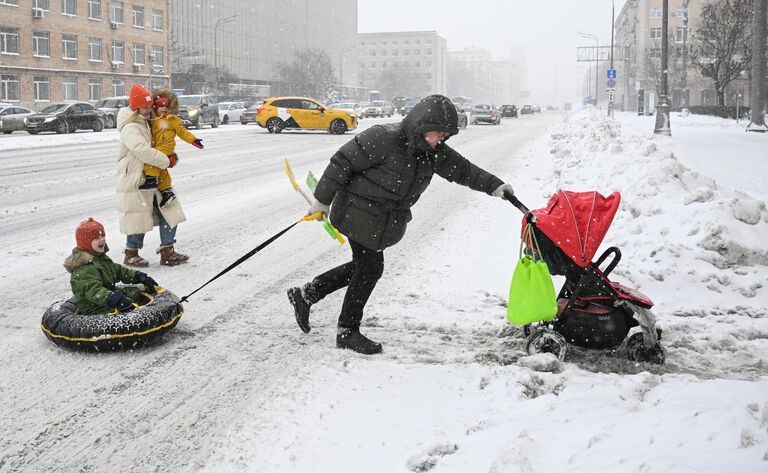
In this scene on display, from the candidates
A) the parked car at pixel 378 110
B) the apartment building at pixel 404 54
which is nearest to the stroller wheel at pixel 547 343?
the parked car at pixel 378 110

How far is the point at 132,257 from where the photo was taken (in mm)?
6809

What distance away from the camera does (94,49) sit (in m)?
57.3

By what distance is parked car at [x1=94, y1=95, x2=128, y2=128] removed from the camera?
3569 centimetres

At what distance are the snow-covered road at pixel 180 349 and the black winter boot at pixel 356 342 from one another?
0.10 metres

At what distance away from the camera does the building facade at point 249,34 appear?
85.8 m

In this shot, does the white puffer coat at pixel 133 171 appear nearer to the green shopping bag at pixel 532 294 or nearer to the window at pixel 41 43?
the green shopping bag at pixel 532 294

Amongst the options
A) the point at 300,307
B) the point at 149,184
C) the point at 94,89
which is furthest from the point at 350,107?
the point at 300,307

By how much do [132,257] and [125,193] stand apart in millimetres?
638

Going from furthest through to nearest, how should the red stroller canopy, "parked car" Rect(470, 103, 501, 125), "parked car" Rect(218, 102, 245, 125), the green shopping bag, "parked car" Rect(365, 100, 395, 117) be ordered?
"parked car" Rect(365, 100, 395, 117) → "parked car" Rect(470, 103, 501, 125) → "parked car" Rect(218, 102, 245, 125) → the red stroller canopy → the green shopping bag

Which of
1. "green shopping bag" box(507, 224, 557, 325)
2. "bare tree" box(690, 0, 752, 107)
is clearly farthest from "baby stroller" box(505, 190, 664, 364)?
"bare tree" box(690, 0, 752, 107)

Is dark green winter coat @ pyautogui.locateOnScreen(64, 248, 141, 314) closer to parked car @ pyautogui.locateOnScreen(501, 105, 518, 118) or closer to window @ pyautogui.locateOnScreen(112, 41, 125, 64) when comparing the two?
window @ pyautogui.locateOnScreen(112, 41, 125, 64)

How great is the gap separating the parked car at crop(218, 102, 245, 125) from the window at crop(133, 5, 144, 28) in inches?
970

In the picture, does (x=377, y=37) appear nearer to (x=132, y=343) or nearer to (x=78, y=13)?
(x=78, y=13)

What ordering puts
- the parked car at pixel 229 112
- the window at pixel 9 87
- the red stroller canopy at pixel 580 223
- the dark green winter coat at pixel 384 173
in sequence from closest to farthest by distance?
the dark green winter coat at pixel 384 173 < the red stroller canopy at pixel 580 223 < the parked car at pixel 229 112 < the window at pixel 9 87
